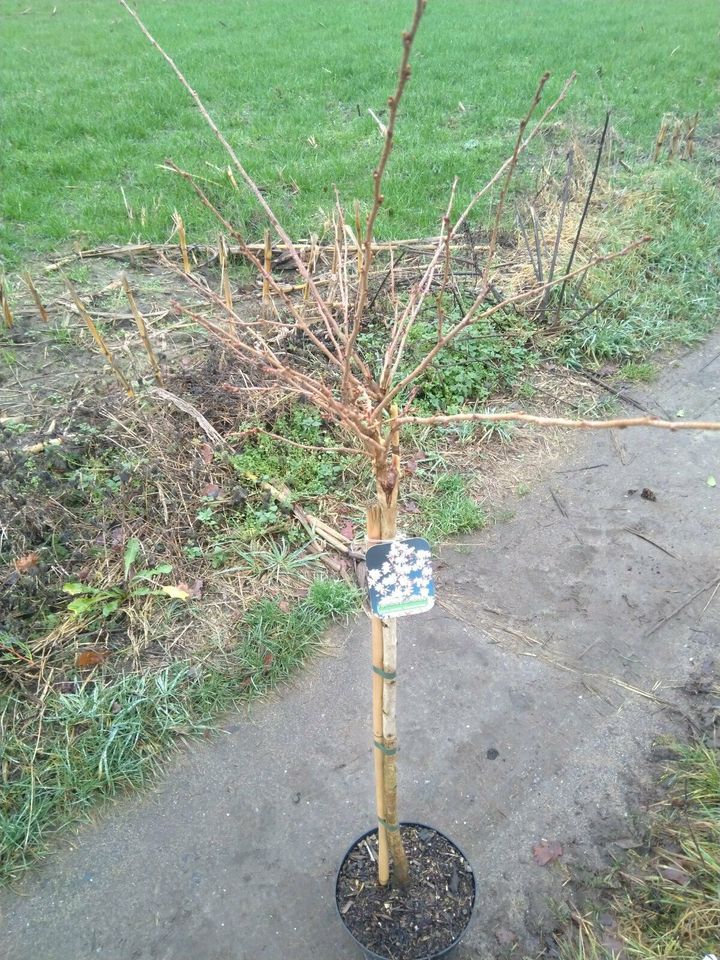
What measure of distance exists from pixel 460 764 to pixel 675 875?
29.0 inches

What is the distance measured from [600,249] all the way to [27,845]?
16.7ft

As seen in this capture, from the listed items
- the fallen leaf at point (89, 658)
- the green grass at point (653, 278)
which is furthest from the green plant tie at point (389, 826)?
the green grass at point (653, 278)

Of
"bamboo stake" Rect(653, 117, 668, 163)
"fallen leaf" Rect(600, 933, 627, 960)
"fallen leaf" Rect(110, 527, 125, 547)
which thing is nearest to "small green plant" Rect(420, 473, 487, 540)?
"fallen leaf" Rect(110, 527, 125, 547)

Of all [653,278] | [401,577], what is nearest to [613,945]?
[401,577]

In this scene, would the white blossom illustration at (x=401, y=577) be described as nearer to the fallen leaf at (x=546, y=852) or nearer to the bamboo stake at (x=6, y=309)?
the fallen leaf at (x=546, y=852)

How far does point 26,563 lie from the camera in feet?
9.65

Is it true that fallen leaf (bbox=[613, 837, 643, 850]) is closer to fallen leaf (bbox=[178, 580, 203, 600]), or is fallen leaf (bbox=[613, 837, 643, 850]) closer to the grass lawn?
the grass lawn

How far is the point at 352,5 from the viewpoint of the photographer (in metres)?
12.4

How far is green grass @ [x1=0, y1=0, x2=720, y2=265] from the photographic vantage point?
6074mm

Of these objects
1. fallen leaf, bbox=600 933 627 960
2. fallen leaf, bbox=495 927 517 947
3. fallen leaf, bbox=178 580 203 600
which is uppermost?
fallen leaf, bbox=178 580 203 600

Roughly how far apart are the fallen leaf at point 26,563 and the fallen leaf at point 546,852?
6.90 feet

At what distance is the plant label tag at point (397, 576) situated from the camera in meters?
1.61

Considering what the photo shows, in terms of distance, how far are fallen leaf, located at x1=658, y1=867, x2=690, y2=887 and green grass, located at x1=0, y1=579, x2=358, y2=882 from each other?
142 centimetres

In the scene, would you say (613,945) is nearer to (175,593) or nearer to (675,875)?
(675,875)
